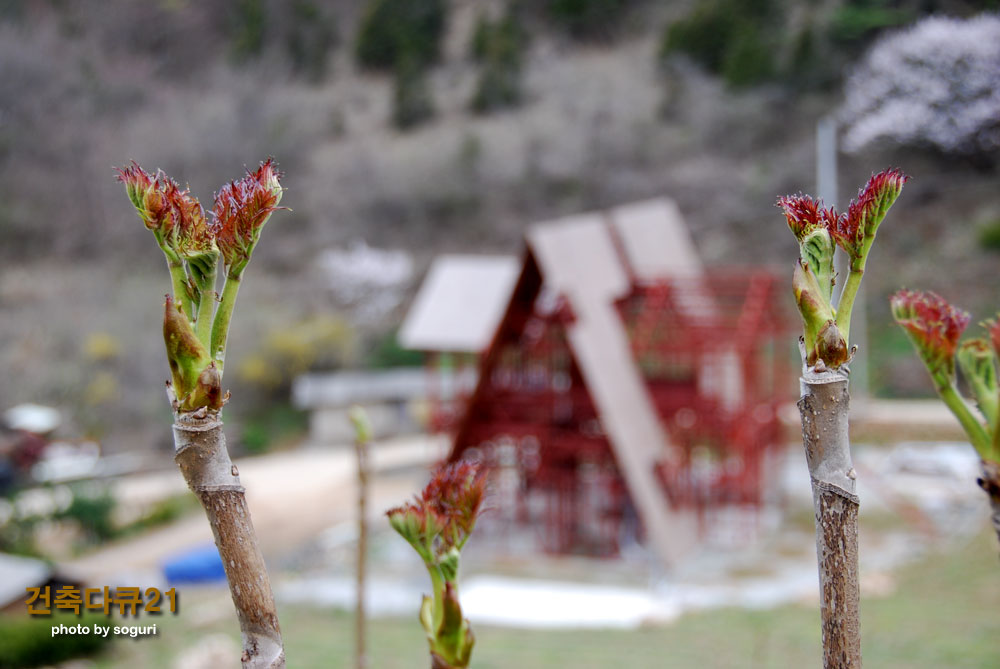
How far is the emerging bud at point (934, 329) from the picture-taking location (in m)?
1.12

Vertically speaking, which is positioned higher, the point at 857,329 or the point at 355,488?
the point at 857,329

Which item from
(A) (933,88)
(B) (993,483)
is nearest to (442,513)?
(B) (993,483)

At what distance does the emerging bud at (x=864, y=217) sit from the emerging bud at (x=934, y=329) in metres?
0.26

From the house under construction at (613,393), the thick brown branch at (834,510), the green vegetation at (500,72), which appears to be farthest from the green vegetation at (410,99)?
the thick brown branch at (834,510)

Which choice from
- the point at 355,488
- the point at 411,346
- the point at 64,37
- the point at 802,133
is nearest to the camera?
the point at 411,346

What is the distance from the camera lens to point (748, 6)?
26.8 metres

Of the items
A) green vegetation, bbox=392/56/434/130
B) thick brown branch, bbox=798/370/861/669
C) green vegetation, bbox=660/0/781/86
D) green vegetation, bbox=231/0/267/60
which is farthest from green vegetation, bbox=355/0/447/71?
thick brown branch, bbox=798/370/861/669

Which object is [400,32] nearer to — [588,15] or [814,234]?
[588,15]

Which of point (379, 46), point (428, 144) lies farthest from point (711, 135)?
point (379, 46)

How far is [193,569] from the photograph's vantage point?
38.8 ft

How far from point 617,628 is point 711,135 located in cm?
2139

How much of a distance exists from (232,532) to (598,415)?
9878 mm

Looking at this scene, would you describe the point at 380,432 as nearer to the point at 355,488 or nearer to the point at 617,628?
the point at 355,488

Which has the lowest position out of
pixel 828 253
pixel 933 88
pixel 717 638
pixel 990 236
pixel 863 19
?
pixel 717 638
